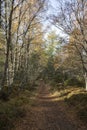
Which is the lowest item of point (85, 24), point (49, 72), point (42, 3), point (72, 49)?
point (49, 72)

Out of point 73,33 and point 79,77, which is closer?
point 73,33

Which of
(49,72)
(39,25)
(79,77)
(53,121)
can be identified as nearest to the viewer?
(53,121)

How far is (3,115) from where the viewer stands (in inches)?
430

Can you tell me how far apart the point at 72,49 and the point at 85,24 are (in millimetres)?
3748

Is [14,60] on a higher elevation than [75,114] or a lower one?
higher

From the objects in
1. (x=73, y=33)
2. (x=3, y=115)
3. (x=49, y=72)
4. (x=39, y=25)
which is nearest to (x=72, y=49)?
(x=73, y=33)

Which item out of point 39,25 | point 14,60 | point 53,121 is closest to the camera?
point 53,121

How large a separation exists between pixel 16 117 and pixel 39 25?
15.5m

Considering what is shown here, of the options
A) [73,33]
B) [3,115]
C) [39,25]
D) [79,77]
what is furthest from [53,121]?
[79,77]

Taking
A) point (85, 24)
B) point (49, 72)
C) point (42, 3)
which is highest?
point (42, 3)

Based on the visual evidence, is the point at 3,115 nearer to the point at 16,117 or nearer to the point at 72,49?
the point at 16,117

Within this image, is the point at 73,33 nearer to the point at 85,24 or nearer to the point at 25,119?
the point at 85,24

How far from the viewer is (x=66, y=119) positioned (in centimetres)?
1259

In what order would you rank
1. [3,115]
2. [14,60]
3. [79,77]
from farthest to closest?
[79,77], [14,60], [3,115]
